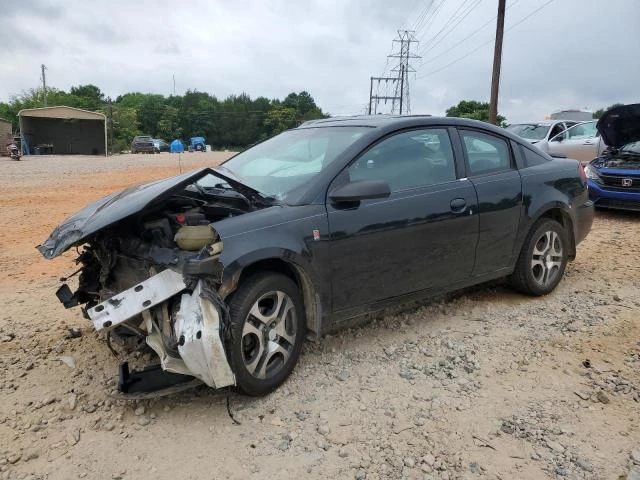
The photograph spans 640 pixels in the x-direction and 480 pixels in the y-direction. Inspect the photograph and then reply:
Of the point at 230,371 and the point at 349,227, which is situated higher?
the point at 349,227

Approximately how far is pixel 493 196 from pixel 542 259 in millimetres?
978

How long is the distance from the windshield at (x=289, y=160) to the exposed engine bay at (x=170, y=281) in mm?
308

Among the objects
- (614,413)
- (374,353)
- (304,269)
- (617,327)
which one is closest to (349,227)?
(304,269)

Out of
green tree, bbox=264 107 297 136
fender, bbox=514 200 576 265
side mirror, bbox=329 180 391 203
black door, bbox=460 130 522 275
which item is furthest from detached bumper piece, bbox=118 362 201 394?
green tree, bbox=264 107 297 136

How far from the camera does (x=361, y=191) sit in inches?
128

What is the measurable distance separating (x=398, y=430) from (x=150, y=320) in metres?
1.51

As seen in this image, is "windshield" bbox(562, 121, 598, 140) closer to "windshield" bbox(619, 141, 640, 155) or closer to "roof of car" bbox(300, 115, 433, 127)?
"windshield" bbox(619, 141, 640, 155)

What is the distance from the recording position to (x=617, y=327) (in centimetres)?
416

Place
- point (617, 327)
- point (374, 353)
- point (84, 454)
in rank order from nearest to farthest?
point (84, 454), point (374, 353), point (617, 327)

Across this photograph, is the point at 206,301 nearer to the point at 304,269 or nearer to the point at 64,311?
the point at 304,269

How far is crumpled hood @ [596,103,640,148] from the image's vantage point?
26.9 ft

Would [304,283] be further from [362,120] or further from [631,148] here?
[631,148]

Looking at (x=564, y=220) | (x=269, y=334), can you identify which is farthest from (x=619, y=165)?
(x=269, y=334)

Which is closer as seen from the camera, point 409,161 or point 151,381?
point 151,381
